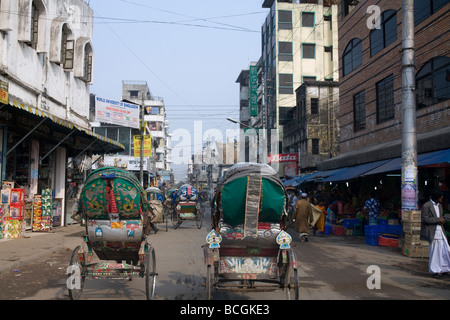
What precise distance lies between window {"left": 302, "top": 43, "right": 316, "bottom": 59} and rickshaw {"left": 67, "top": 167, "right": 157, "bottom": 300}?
4419 centimetres

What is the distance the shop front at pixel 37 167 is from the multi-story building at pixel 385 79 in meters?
13.0

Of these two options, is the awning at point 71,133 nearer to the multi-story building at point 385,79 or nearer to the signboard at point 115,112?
the signboard at point 115,112

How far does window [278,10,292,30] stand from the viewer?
46.9 meters

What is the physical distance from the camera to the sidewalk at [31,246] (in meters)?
9.41

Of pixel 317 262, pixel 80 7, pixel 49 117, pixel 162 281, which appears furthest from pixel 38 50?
pixel 317 262

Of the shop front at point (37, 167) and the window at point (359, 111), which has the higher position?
the window at point (359, 111)

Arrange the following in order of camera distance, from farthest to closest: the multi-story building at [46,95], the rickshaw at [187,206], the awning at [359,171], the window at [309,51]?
1. the window at [309,51]
2. the rickshaw at [187,206]
3. the awning at [359,171]
4. the multi-story building at [46,95]

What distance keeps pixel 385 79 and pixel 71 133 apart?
1450 cm

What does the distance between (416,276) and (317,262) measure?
2.48 meters

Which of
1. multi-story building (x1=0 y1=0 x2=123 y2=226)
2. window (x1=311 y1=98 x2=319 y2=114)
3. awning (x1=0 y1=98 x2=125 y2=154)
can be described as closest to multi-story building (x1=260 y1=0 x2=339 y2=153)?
window (x1=311 y1=98 x2=319 y2=114)

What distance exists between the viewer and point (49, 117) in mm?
13094

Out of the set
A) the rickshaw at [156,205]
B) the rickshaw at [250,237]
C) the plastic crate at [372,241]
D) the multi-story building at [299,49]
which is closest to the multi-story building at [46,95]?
the rickshaw at [156,205]

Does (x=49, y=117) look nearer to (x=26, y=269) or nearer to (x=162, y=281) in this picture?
(x=26, y=269)
